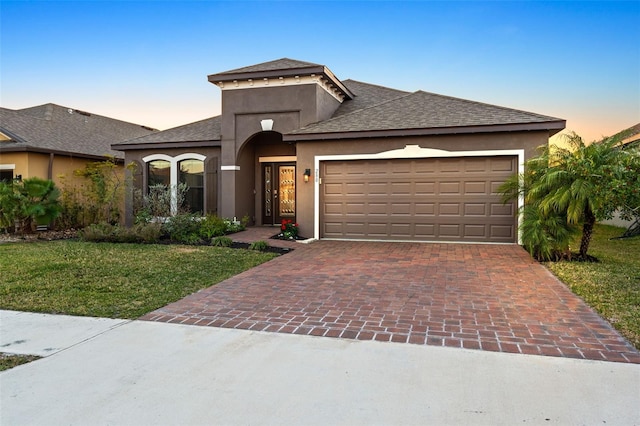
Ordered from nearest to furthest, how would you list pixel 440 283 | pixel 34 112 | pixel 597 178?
pixel 440 283 < pixel 597 178 < pixel 34 112

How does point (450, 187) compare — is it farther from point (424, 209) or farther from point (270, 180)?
point (270, 180)

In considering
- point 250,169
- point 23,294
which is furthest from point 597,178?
point 250,169

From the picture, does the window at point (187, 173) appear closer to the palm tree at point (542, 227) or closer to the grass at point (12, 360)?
the palm tree at point (542, 227)

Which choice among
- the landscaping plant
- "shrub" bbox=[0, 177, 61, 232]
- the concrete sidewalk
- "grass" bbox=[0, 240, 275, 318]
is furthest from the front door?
the concrete sidewalk

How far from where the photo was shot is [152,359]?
391cm

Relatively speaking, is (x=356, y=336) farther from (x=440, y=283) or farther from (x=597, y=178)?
(x=597, y=178)

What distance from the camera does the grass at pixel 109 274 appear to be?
581 centimetres

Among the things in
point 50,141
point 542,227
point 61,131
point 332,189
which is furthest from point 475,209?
point 61,131

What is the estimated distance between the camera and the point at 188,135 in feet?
51.9

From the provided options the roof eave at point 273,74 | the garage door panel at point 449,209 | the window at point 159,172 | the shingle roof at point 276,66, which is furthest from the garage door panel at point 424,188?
the window at point 159,172

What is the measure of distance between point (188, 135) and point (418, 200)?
8502 mm

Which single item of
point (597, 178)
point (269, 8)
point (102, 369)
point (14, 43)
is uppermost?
point (269, 8)

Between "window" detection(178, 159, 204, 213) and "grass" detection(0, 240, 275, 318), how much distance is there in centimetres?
440

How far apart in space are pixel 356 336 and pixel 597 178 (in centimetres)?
622
